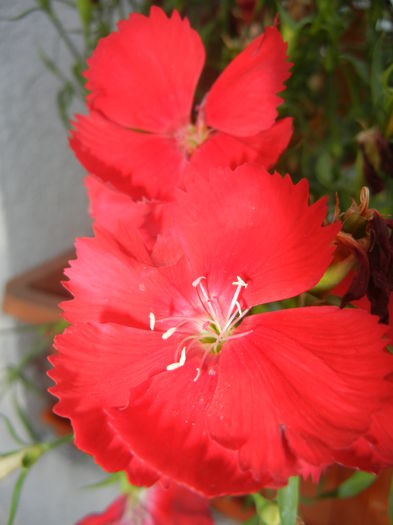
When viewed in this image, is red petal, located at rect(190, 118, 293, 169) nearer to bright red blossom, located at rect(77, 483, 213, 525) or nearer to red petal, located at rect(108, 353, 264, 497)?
red petal, located at rect(108, 353, 264, 497)

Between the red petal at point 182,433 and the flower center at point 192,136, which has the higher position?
the flower center at point 192,136

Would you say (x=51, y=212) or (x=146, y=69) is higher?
(x=146, y=69)

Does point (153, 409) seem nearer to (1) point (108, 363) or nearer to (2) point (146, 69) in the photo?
(1) point (108, 363)

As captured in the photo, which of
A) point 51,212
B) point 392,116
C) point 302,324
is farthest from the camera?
point 51,212

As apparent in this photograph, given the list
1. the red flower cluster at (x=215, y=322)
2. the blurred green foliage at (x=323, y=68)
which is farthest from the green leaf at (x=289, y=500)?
the blurred green foliage at (x=323, y=68)

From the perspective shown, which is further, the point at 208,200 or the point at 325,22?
the point at 325,22

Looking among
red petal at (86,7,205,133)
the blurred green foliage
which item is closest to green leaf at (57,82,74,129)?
the blurred green foliage

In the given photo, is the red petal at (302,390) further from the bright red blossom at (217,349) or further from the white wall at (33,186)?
the white wall at (33,186)

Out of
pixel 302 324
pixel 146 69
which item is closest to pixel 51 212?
pixel 146 69
